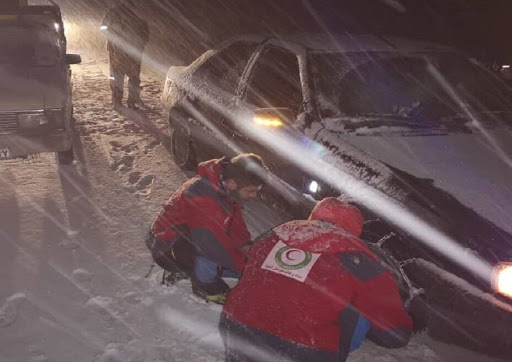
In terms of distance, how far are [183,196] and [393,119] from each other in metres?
1.75

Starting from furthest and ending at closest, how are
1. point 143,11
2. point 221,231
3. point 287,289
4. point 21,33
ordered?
point 143,11 < point 21,33 < point 221,231 < point 287,289

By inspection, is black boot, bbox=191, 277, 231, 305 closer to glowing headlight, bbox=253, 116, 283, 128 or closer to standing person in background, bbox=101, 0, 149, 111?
glowing headlight, bbox=253, 116, 283, 128

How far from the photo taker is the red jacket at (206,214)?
312 centimetres

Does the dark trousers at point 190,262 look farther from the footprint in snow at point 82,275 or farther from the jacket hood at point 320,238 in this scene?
the jacket hood at point 320,238

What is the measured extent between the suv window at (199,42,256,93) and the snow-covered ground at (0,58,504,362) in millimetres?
1223

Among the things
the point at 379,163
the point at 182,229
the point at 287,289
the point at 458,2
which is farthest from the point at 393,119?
the point at 458,2

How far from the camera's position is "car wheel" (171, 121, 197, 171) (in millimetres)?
5842

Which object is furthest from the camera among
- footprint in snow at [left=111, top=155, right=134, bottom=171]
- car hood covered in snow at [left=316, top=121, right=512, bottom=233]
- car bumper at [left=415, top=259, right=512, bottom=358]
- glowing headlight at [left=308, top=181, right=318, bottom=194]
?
footprint in snow at [left=111, top=155, right=134, bottom=171]

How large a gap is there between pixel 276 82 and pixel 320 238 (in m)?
2.75

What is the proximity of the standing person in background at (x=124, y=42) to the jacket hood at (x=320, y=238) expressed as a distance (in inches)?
278

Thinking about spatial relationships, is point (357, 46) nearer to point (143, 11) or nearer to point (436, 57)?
point (436, 57)

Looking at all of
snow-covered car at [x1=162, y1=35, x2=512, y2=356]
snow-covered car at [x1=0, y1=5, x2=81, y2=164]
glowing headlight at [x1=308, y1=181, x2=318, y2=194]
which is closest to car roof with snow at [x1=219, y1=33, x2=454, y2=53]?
snow-covered car at [x1=162, y1=35, x2=512, y2=356]

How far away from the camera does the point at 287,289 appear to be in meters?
2.01

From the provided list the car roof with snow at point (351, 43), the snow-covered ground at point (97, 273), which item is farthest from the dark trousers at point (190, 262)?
the car roof with snow at point (351, 43)
